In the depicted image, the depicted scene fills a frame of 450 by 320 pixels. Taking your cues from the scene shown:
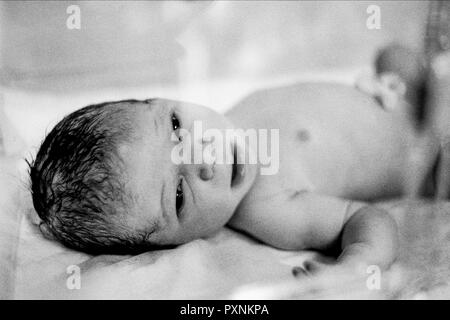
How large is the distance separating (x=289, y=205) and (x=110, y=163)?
0.27m

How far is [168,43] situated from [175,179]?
28 cm

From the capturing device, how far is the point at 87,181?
1.97 ft

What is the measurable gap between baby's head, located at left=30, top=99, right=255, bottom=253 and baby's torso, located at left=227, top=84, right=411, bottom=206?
0.31 ft

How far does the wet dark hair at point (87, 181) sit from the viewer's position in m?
0.60

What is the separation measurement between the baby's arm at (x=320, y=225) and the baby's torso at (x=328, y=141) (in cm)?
2

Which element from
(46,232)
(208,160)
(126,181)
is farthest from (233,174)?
(46,232)

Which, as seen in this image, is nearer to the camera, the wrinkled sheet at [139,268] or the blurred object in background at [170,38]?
the wrinkled sheet at [139,268]

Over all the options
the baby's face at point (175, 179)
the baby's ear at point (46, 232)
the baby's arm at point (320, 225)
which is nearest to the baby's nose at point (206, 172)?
the baby's face at point (175, 179)

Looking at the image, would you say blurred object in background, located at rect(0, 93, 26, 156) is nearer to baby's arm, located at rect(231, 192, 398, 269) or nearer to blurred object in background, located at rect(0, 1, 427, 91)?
blurred object in background, located at rect(0, 1, 427, 91)

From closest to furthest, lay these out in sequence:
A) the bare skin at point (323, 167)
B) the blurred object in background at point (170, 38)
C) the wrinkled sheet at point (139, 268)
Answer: the wrinkled sheet at point (139, 268), the bare skin at point (323, 167), the blurred object in background at point (170, 38)

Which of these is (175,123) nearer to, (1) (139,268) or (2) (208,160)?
(2) (208,160)

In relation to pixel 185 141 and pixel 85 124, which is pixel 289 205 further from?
pixel 85 124

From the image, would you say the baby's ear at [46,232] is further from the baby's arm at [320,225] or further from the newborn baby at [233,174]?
the baby's arm at [320,225]

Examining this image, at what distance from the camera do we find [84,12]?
2.73 ft
